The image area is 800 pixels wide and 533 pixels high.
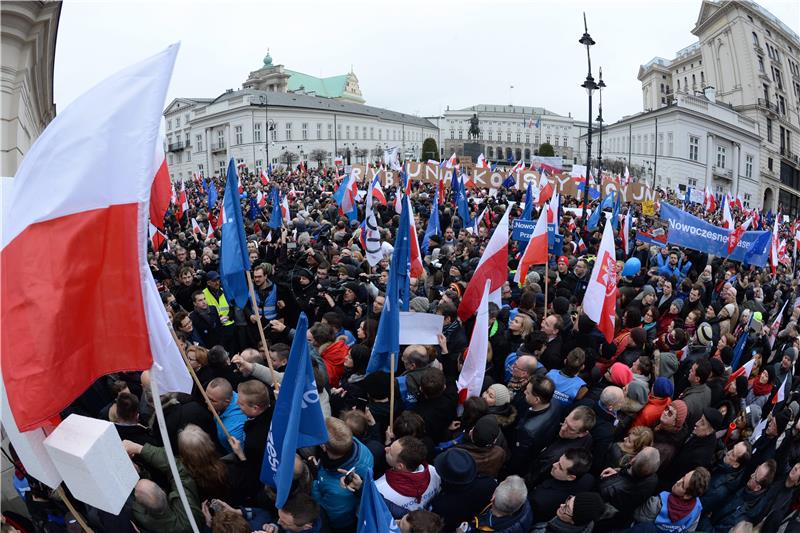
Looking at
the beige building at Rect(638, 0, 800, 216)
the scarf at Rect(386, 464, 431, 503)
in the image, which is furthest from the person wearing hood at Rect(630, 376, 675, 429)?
the beige building at Rect(638, 0, 800, 216)

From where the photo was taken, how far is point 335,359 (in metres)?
5.04

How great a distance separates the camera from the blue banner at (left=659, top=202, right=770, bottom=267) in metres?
9.24

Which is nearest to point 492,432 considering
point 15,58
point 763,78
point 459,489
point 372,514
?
point 459,489

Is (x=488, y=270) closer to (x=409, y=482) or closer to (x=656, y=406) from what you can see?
(x=656, y=406)

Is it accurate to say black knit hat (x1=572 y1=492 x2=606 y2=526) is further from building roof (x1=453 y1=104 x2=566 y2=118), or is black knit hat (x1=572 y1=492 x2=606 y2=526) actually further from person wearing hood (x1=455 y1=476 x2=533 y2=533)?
building roof (x1=453 y1=104 x2=566 y2=118)

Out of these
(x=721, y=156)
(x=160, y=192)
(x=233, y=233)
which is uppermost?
(x=721, y=156)

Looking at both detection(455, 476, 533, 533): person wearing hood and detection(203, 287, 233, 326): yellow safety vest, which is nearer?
detection(455, 476, 533, 533): person wearing hood

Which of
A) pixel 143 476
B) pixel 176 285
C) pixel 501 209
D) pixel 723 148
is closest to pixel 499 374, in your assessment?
pixel 143 476

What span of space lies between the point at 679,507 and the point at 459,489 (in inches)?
53.6

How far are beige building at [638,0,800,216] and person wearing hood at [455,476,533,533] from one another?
60589 millimetres

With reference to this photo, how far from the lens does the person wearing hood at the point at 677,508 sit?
318 cm

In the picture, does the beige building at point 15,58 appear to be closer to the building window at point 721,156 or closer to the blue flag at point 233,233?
the blue flag at point 233,233

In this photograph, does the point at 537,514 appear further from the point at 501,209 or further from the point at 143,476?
the point at 501,209

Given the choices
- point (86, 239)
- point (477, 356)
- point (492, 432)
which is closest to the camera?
point (86, 239)
